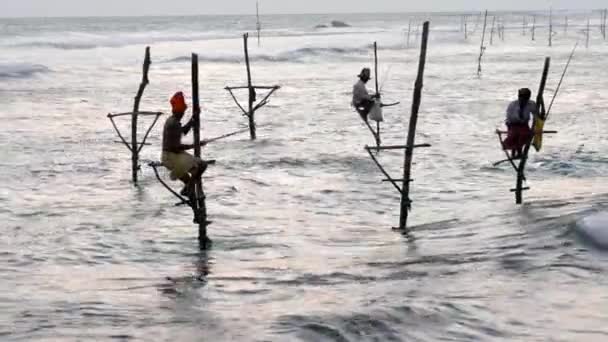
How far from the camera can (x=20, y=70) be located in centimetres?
3759

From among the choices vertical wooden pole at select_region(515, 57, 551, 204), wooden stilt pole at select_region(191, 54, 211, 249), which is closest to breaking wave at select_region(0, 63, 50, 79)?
wooden stilt pole at select_region(191, 54, 211, 249)

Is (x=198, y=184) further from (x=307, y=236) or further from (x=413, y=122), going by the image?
(x=413, y=122)

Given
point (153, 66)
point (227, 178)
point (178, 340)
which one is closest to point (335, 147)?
point (227, 178)

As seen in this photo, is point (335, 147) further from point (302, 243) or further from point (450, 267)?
point (450, 267)

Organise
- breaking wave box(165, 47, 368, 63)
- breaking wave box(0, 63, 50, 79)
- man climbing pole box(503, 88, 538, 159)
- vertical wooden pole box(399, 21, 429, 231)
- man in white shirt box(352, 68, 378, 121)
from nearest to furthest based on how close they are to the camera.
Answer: vertical wooden pole box(399, 21, 429, 231) → man climbing pole box(503, 88, 538, 159) → man in white shirt box(352, 68, 378, 121) → breaking wave box(0, 63, 50, 79) → breaking wave box(165, 47, 368, 63)

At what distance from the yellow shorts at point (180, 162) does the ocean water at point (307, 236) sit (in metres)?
1.07


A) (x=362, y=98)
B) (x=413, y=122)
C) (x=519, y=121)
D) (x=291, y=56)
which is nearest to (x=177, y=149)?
(x=413, y=122)

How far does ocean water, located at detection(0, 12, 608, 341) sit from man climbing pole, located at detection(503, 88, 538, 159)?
0.84 m

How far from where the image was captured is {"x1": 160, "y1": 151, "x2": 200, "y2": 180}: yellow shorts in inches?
357

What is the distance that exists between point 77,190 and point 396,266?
270 inches

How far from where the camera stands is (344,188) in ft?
44.1

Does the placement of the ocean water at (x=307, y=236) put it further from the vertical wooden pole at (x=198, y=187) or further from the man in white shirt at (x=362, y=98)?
the man in white shirt at (x=362, y=98)

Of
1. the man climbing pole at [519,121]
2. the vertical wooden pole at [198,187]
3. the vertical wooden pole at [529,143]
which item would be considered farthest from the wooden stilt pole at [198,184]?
the man climbing pole at [519,121]

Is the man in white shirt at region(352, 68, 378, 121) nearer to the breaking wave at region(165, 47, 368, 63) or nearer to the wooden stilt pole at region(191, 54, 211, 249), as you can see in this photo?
the wooden stilt pole at region(191, 54, 211, 249)
